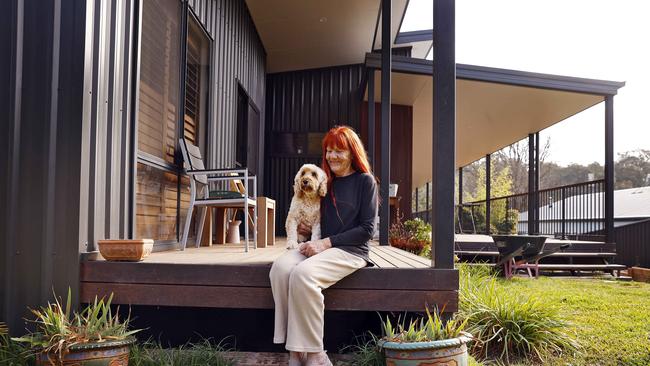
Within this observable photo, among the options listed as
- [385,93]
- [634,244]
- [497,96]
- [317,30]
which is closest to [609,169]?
[497,96]

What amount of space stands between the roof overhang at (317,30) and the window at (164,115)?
10.2 feet

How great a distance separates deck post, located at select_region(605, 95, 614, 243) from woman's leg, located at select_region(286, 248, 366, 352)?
7.04m

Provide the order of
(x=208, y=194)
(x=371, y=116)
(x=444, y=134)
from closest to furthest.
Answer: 1. (x=444, y=134)
2. (x=208, y=194)
3. (x=371, y=116)

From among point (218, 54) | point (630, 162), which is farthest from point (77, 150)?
point (630, 162)

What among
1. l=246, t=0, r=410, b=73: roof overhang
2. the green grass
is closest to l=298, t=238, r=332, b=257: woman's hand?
the green grass

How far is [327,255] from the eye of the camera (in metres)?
2.84

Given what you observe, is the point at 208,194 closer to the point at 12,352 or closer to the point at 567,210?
the point at 12,352

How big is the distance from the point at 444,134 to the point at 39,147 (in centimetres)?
213

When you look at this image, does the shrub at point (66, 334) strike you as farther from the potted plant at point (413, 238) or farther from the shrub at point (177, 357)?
the potted plant at point (413, 238)

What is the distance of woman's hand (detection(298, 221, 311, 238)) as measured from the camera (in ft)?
10.6

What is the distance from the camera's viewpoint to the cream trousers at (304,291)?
8.68ft

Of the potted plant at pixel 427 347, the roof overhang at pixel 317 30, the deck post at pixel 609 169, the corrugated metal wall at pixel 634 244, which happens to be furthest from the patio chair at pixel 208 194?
the corrugated metal wall at pixel 634 244

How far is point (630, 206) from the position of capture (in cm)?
1755

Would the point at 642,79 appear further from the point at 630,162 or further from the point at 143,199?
the point at 143,199
